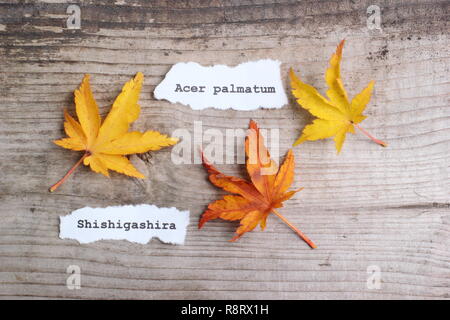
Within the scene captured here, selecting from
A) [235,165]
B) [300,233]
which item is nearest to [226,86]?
[235,165]

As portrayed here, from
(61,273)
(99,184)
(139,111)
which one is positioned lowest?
(61,273)

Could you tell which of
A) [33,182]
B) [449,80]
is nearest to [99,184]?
[33,182]

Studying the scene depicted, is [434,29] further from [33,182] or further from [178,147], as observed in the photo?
[33,182]

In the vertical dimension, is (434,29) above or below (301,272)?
above

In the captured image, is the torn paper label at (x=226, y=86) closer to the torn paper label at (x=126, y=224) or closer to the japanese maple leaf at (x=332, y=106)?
the japanese maple leaf at (x=332, y=106)

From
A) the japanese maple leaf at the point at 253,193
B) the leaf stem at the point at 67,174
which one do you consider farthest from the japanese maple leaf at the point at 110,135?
the japanese maple leaf at the point at 253,193

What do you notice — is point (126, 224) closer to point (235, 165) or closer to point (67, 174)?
point (67, 174)
